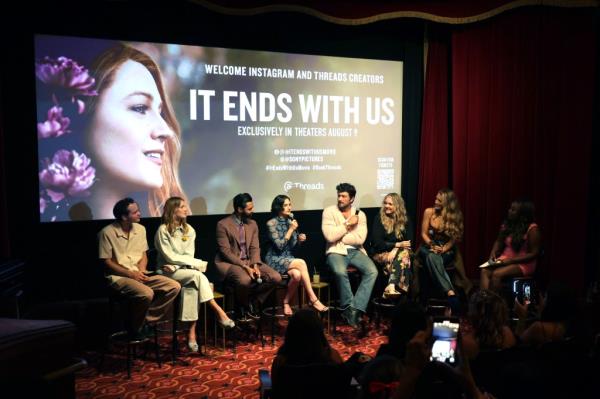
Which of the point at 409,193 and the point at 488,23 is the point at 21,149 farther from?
the point at 488,23

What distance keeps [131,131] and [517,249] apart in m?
3.50

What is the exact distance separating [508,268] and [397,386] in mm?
3333

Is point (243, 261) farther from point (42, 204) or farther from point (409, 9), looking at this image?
point (409, 9)

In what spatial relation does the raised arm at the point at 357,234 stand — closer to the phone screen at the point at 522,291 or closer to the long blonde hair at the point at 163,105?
the phone screen at the point at 522,291

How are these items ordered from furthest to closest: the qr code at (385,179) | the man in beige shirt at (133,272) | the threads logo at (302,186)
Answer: the qr code at (385,179)
the threads logo at (302,186)
the man in beige shirt at (133,272)

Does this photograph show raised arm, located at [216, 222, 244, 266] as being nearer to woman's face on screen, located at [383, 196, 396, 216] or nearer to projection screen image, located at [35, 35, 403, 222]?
projection screen image, located at [35, 35, 403, 222]

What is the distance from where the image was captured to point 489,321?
2.83 metres

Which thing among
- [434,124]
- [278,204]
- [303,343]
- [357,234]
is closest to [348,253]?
[357,234]

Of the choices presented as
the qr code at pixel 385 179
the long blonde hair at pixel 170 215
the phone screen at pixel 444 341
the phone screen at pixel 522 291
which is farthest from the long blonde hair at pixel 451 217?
the phone screen at pixel 444 341

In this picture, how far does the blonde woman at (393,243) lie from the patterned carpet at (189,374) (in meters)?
0.58

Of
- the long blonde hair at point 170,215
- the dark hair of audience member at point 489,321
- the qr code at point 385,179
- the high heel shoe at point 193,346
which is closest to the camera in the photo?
the dark hair of audience member at point 489,321

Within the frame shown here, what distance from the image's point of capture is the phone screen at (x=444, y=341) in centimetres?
250

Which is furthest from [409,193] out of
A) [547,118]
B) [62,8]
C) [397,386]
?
[397,386]

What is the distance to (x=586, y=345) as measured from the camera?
2.59 m
